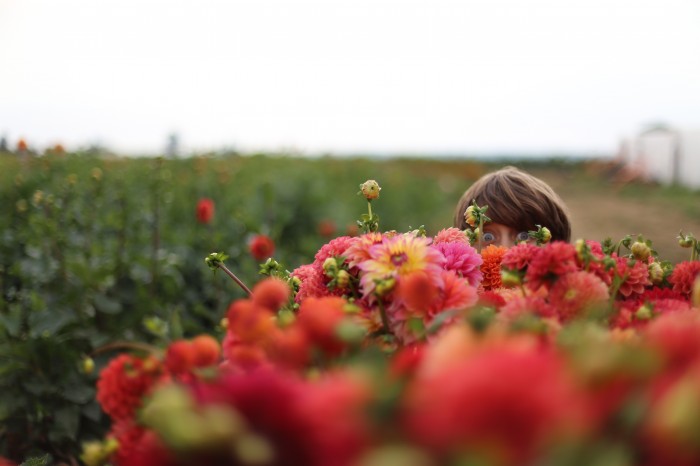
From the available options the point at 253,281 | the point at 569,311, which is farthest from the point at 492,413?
the point at 253,281

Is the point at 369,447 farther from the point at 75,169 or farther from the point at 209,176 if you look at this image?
the point at 209,176

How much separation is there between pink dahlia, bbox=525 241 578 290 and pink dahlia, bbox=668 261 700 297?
0.87 ft

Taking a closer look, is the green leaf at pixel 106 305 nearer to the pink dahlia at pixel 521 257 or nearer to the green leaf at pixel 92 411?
the green leaf at pixel 92 411

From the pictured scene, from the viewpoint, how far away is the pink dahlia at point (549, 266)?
78cm

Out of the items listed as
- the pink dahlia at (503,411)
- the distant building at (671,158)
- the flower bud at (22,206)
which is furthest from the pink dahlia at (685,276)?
the distant building at (671,158)

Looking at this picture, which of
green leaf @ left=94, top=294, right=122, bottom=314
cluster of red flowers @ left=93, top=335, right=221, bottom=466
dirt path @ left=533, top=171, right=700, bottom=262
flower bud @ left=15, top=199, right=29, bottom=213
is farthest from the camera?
dirt path @ left=533, top=171, right=700, bottom=262

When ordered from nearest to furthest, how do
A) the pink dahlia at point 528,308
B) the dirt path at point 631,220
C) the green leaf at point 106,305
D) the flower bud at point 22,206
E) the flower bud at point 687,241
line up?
the pink dahlia at point 528,308 < the flower bud at point 687,241 < the green leaf at point 106,305 < the flower bud at point 22,206 < the dirt path at point 631,220

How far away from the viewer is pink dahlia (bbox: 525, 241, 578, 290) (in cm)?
78

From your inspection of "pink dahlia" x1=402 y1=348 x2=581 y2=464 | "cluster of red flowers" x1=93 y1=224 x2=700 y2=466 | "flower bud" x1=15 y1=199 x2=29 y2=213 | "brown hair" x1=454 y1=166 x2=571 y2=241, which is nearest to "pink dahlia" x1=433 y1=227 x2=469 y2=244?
"cluster of red flowers" x1=93 y1=224 x2=700 y2=466

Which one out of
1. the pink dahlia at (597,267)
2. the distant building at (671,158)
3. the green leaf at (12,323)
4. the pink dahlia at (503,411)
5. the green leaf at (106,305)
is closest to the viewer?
the pink dahlia at (503,411)

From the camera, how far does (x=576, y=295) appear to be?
0.74 metres

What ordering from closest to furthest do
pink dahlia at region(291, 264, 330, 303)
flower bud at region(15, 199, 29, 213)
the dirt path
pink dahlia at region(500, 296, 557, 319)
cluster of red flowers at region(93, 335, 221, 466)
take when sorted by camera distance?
cluster of red flowers at region(93, 335, 221, 466), pink dahlia at region(500, 296, 557, 319), pink dahlia at region(291, 264, 330, 303), flower bud at region(15, 199, 29, 213), the dirt path

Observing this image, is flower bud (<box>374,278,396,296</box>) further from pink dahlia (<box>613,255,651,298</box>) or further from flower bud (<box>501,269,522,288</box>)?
pink dahlia (<box>613,255,651,298</box>)

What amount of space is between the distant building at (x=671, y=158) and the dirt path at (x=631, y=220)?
5.22 ft
